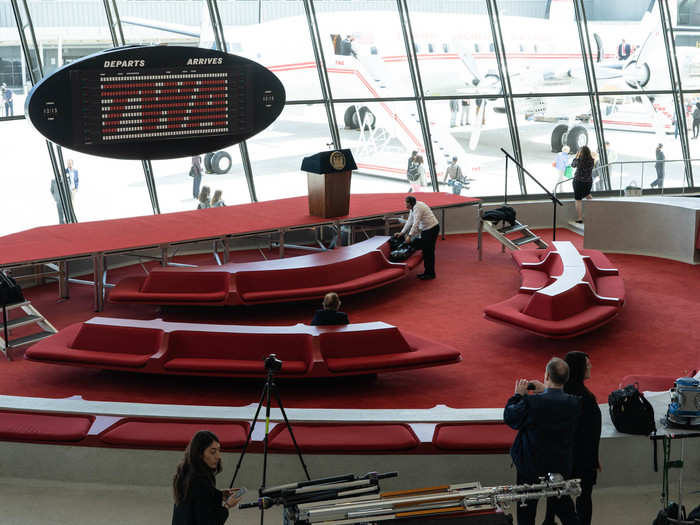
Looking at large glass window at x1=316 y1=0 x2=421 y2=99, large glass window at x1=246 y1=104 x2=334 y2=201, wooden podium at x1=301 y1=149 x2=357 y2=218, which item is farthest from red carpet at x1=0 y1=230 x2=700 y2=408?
large glass window at x1=316 y1=0 x2=421 y2=99

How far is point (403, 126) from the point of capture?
1439cm

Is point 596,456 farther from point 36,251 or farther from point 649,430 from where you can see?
point 36,251

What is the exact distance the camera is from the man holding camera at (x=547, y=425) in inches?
183

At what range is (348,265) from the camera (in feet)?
32.8

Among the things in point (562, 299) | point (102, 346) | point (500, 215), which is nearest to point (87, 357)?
point (102, 346)

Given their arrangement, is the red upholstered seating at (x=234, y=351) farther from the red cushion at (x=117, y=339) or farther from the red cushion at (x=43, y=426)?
the red cushion at (x=43, y=426)

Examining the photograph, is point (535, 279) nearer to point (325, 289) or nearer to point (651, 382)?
point (325, 289)

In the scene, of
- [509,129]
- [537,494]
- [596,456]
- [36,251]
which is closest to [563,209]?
[509,129]

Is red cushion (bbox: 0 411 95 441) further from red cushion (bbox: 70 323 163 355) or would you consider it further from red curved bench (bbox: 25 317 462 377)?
red cushion (bbox: 70 323 163 355)

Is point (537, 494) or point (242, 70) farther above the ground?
point (242, 70)

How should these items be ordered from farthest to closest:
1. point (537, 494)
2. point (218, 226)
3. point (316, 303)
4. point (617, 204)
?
point (617, 204)
point (218, 226)
point (316, 303)
point (537, 494)

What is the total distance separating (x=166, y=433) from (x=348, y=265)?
452 centimetres

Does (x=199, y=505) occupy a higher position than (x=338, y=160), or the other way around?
(x=338, y=160)

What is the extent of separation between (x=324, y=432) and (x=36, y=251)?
5110mm
